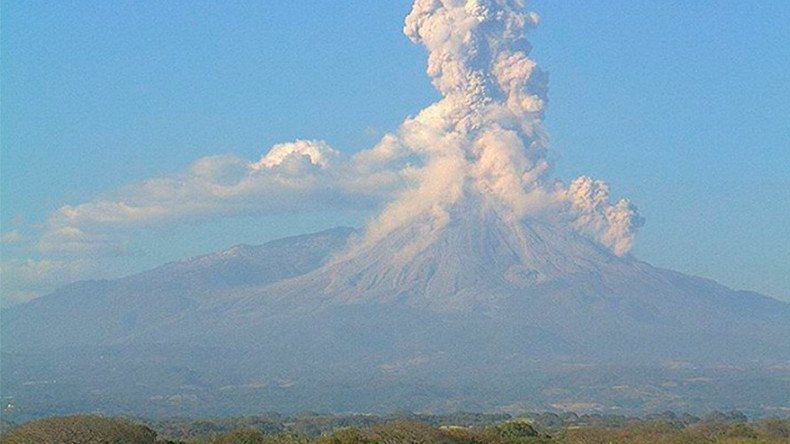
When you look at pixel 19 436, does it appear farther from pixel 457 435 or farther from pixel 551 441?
pixel 551 441

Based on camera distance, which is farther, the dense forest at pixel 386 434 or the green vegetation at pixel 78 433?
the dense forest at pixel 386 434

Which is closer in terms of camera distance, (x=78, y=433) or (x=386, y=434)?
(x=78, y=433)

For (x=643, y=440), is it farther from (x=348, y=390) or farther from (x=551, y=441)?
(x=348, y=390)

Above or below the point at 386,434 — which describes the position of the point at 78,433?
below

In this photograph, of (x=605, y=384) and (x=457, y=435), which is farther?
(x=605, y=384)

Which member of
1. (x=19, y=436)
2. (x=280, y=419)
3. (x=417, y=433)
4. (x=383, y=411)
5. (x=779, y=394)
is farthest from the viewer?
(x=779, y=394)

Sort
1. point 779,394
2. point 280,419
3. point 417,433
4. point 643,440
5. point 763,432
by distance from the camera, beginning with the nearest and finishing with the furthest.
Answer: point 417,433 → point 643,440 → point 763,432 → point 280,419 → point 779,394

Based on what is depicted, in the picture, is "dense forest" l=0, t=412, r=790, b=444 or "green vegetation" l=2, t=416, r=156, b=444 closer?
"green vegetation" l=2, t=416, r=156, b=444

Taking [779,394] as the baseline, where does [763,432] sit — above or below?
below

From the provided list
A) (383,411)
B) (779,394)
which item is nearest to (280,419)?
(383,411)
